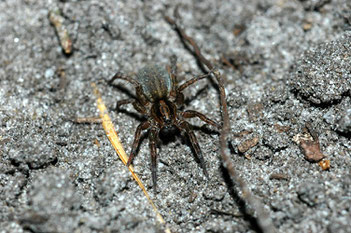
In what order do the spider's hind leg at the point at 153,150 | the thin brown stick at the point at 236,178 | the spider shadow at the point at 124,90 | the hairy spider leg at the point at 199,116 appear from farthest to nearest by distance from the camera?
1. the spider shadow at the point at 124,90
2. the hairy spider leg at the point at 199,116
3. the spider's hind leg at the point at 153,150
4. the thin brown stick at the point at 236,178

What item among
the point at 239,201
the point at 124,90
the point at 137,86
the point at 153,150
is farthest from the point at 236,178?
the point at 124,90

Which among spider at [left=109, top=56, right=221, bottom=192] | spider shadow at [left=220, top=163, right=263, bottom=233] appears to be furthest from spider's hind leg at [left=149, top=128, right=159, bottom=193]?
spider shadow at [left=220, top=163, right=263, bottom=233]

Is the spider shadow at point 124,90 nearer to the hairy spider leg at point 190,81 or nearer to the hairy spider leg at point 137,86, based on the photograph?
the hairy spider leg at point 137,86

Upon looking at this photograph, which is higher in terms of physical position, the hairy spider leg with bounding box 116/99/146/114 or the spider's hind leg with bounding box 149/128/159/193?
the hairy spider leg with bounding box 116/99/146/114

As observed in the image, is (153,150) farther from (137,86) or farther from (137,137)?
(137,86)

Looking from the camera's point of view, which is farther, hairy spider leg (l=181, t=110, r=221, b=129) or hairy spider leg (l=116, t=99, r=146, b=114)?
hairy spider leg (l=116, t=99, r=146, b=114)

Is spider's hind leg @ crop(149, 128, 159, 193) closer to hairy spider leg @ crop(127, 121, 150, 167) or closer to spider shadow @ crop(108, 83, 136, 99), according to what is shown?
hairy spider leg @ crop(127, 121, 150, 167)

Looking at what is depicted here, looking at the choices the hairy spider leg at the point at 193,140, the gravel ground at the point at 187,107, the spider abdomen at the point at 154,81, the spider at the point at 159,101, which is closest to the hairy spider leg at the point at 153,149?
the spider at the point at 159,101
